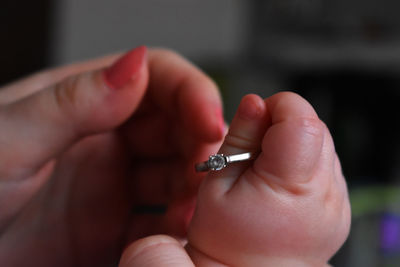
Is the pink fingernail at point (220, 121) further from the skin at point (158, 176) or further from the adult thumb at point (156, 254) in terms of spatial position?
the adult thumb at point (156, 254)

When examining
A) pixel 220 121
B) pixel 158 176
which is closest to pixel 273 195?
pixel 220 121

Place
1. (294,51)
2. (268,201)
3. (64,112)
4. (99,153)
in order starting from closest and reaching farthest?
(268,201) < (64,112) < (99,153) < (294,51)

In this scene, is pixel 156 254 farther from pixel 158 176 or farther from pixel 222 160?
pixel 158 176

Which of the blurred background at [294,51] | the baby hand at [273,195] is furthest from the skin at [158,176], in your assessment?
the blurred background at [294,51]

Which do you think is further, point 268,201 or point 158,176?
point 158,176

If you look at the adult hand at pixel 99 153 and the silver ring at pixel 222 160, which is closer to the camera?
the silver ring at pixel 222 160

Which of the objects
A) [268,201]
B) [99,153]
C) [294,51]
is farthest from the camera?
[294,51]

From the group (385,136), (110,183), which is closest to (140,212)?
(110,183)

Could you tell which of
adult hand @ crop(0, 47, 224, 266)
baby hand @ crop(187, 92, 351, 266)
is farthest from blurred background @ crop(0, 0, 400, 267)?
baby hand @ crop(187, 92, 351, 266)
